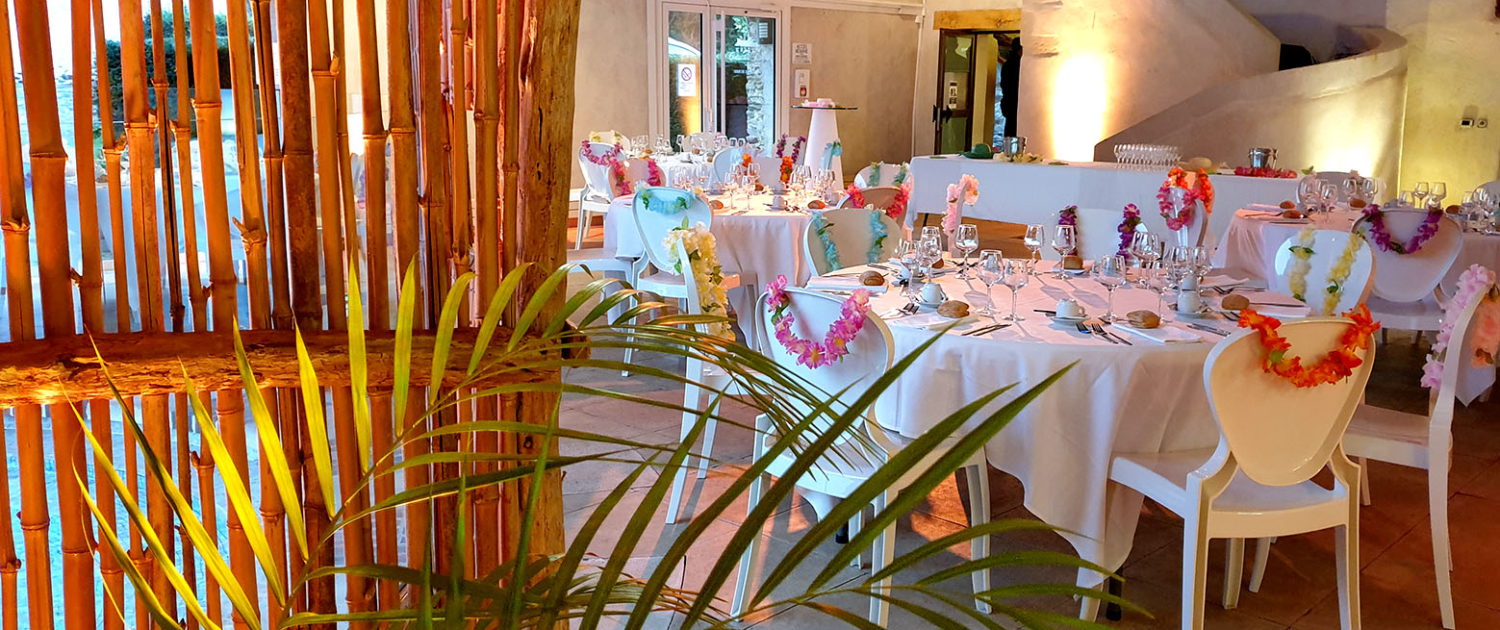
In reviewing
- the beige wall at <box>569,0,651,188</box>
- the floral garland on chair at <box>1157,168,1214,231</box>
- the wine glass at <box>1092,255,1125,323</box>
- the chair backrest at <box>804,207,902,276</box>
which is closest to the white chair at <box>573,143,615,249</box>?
the beige wall at <box>569,0,651,188</box>

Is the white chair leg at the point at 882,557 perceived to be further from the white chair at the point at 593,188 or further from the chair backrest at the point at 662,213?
the white chair at the point at 593,188

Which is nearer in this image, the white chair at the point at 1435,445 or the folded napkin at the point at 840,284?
the white chair at the point at 1435,445

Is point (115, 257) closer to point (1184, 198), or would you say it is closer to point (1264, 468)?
point (1264, 468)

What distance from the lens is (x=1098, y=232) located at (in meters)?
5.00

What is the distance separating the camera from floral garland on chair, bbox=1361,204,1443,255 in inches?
196

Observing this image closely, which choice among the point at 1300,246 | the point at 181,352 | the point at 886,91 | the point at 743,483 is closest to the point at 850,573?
the point at 1300,246

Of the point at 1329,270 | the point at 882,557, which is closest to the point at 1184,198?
the point at 1329,270

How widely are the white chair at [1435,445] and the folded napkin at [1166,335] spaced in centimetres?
53

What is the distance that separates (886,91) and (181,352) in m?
14.9

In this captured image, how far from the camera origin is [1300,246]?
4047 millimetres

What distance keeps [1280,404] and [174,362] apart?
2.26 metres

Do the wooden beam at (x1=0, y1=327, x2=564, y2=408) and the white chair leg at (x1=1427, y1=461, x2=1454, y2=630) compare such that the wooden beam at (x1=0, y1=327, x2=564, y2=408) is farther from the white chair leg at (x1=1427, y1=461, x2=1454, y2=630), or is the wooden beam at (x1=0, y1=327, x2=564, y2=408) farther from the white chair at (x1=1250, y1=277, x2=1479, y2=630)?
the white chair leg at (x1=1427, y1=461, x2=1454, y2=630)

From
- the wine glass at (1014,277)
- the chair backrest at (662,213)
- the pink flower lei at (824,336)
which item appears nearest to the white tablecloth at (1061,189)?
the chair backrest at (662,213)

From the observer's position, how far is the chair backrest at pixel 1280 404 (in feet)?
8.59
